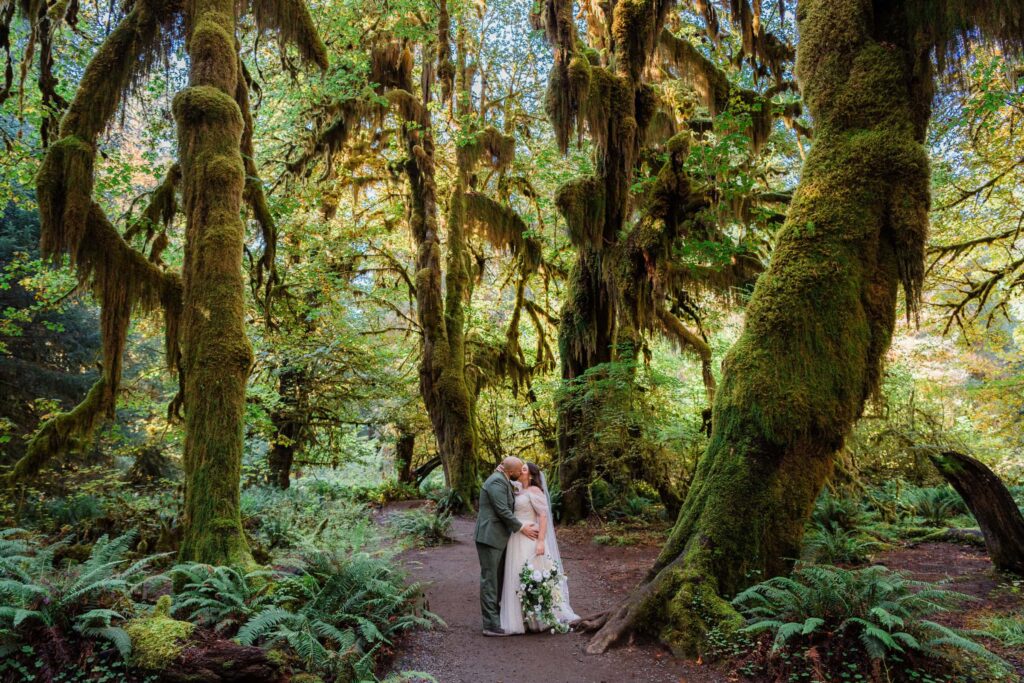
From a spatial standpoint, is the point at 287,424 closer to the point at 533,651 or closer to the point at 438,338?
the point at 438,338

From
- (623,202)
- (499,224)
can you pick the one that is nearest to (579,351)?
(623,202)

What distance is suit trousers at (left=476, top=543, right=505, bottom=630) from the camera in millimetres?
6336

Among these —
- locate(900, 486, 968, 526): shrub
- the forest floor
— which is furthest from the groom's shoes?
locate(900, 486, 968, 526): shrub

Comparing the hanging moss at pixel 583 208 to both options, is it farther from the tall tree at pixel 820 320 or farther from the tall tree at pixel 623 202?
the tall tree at pixel 820 320

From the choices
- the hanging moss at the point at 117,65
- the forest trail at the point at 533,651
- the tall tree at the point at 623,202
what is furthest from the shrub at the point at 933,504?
the hanging moss at the point at 117,65

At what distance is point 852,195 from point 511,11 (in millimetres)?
12967

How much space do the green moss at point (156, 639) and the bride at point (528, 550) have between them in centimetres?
317

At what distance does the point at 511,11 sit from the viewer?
1573cm

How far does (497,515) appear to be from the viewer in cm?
659

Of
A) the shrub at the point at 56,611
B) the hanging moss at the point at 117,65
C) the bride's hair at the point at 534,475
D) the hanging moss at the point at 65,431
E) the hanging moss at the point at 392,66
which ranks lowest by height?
the shrub at the point at 56,611

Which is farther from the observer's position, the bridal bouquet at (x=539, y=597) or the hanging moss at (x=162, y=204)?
the hanging moss at (x=162, y=204)

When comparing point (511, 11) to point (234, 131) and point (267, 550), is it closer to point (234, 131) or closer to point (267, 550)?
point (234, 131)

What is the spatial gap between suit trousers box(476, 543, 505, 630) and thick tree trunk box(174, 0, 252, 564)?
2.51 m

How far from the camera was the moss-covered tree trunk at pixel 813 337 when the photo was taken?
5.41 m
